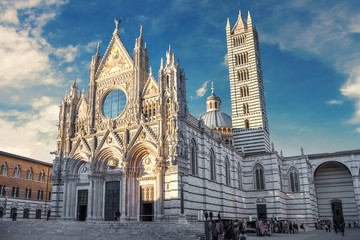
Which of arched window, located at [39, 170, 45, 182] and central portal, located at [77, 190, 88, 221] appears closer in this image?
central portal, located at [77, 190, 88, 221]

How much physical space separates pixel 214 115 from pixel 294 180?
→ 16.2m

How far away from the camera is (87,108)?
35312 millimetres

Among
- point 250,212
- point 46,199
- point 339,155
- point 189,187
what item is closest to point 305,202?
point 250,212

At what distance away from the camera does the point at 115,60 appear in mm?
35656

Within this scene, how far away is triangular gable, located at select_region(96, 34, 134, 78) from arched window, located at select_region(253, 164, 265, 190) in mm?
21116

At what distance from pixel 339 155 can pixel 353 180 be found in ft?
12.8

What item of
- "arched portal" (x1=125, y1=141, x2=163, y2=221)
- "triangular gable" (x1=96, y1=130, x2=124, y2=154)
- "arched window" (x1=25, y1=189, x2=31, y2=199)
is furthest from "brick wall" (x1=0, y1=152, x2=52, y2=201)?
"arched portal" (x1=125, y1=141, x2=163, y2=221)

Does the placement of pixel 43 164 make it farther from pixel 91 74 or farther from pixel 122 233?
pixel 122 233

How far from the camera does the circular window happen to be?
33750 millimetres

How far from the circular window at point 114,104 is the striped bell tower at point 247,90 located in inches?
707

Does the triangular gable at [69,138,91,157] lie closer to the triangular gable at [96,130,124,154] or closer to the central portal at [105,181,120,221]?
the triangular gable at [96,130,124,154]

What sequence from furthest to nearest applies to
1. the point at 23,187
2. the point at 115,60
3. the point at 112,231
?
the point at 23,187, the point at 115,60, the point at 112,231

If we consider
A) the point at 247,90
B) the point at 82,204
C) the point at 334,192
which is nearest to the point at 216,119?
Result: the point at 247,90

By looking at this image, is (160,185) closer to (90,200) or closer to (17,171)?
(90,200)
